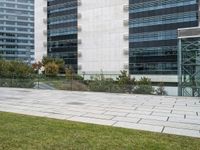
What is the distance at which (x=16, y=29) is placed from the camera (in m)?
141

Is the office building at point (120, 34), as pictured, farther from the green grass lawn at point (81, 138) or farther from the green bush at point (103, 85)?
the green grass lawn at point (81, 138)

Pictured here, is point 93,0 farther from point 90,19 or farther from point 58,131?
point 58,131

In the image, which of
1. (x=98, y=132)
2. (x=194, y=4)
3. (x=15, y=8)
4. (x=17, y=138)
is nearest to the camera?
(x=17, y=138)

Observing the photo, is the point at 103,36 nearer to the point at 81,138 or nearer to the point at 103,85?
the point at 103,85

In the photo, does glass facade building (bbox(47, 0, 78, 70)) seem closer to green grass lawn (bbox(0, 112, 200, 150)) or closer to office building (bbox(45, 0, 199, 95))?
office building (bbox(45, 0, 199, 95))

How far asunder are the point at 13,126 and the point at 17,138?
5.31 feet

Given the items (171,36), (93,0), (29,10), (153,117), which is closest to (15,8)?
(29,10)

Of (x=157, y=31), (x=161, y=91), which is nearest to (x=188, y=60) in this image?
(x=161, y=91)

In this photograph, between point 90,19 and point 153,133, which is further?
point 90,19

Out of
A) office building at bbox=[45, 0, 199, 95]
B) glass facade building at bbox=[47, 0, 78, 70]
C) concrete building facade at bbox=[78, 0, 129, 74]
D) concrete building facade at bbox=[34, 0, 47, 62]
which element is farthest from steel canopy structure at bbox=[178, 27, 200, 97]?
concrete building facade at bbox=[34, 0, 47, 62]

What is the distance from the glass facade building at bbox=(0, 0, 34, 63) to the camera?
137m

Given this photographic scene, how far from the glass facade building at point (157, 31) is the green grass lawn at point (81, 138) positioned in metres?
54.3

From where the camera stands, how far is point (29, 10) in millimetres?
146000

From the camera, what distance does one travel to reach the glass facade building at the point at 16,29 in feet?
450
